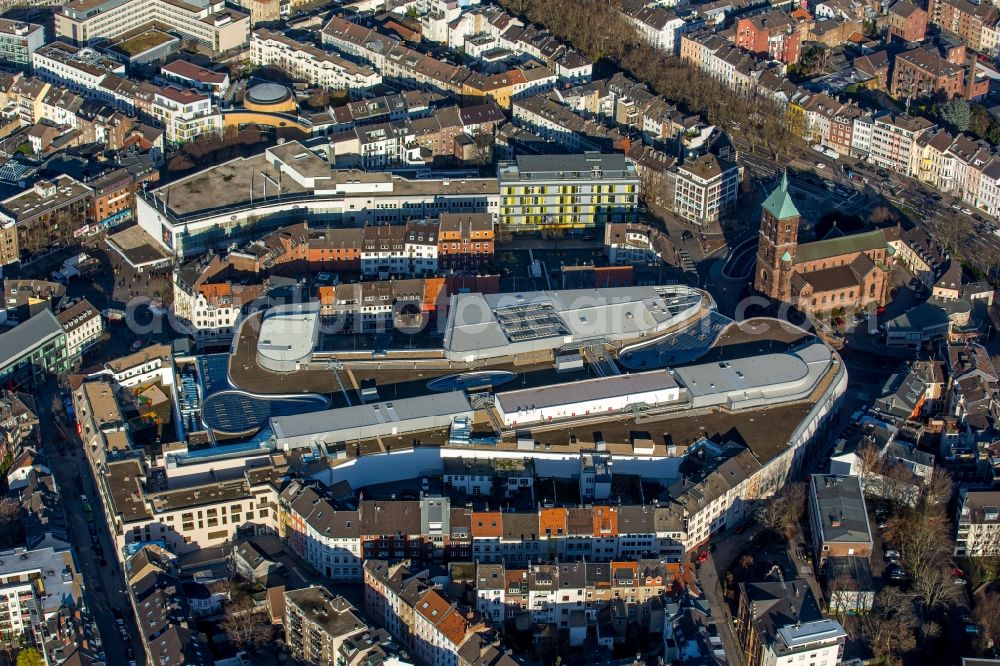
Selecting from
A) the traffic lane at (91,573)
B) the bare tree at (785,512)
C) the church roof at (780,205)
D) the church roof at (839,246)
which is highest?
the church roof at (780,205)

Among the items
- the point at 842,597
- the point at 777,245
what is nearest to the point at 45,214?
the point at 777,245

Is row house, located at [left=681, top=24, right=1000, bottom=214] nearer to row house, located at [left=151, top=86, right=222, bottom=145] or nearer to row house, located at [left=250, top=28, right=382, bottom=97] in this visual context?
row house, located at [left=250, top=28, right=382, bottom=97]

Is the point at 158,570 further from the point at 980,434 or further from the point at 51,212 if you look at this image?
the point at 980,434

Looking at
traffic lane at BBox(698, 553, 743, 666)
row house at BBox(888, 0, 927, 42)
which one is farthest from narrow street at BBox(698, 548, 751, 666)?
row house at BBox(888, 0, 927, 42)

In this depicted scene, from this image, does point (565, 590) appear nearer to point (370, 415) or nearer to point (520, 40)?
point (370, 415)

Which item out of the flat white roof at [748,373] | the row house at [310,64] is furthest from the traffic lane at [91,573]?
the row house at [310,64]

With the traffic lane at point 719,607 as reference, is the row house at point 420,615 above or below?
above

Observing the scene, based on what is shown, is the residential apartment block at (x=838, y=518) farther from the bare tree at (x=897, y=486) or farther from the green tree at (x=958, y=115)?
the green tree at (x=958, y=115)
